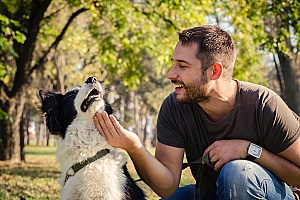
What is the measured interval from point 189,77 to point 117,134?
0.66 metres

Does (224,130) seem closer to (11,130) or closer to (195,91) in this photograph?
(195,91)

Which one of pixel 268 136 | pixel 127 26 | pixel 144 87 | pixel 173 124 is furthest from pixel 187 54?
pixel 144 87

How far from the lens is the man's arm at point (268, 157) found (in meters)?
3.02

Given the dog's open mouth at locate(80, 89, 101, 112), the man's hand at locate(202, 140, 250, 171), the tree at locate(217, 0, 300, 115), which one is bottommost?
the man's hand at locate(202, 140, 250, 171)

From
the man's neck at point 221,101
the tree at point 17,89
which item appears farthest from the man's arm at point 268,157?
the tree at point 17,89

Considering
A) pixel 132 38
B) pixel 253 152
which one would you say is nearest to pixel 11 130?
pixel 132 38

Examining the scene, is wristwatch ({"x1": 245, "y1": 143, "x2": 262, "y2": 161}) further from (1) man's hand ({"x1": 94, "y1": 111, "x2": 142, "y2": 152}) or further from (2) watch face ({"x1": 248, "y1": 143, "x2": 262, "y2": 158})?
(1) man's hand ({"x1": 94, "y1": 111, "x2": 142, "y2": 152})

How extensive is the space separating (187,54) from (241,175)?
3.05 ft

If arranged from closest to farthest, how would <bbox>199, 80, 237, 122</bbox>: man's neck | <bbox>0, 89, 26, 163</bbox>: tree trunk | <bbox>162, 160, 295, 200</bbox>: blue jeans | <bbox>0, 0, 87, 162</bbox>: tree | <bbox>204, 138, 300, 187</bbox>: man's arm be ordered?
<bbox>162, 160, 295, 200</bbox>: blue jeans → <bbox>204, 138, 300, 187</bbox>: man's arm → <bbox>199, 80, 237, 122</bbox>: man's neck → <bbox>0, 0, 87, 162</bbox>: tree → <bbox>0, 89, 26, 163</bbox>: tree trunk

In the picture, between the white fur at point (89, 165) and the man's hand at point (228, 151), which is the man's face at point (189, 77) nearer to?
the man's hand at point (228, 151)

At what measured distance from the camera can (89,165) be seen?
338 centimetres

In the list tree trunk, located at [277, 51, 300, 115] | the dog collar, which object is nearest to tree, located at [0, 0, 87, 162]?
tree trunk, located at [277, 51, 300, 115]

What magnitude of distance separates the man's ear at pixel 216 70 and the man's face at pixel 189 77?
60 millimetres

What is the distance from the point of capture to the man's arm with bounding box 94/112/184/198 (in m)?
2.93
